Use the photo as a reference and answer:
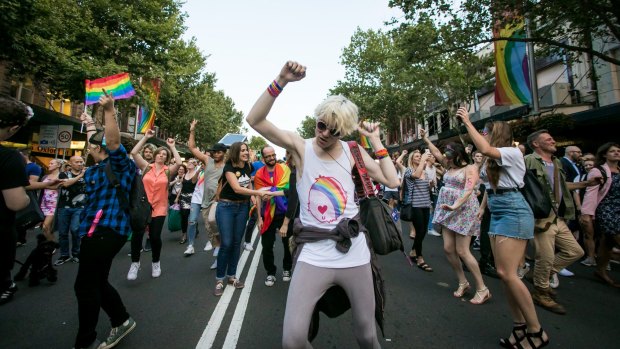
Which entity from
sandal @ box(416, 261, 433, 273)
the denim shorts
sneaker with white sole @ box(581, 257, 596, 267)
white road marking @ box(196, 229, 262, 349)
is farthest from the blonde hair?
sneaker with white sole @ box(581, 257, 596, 267)

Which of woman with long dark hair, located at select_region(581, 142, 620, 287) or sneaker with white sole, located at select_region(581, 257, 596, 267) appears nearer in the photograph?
woman with long dark hair, located at select_region(581, 142, 620, 287)

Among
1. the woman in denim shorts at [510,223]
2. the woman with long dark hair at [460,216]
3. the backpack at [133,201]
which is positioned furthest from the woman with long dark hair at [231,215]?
the woman in denim shorts at [510,223]

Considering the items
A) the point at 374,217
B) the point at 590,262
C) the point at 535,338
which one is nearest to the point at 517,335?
the point at 535,338

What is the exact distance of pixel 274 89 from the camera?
6.68 feet

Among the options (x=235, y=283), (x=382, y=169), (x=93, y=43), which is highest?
(x=93, y=43)

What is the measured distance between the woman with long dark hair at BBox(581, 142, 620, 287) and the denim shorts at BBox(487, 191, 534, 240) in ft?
9.03

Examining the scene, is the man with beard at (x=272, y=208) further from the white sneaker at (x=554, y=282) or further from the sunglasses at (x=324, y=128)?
the white sneaker at (x=554, y=282)

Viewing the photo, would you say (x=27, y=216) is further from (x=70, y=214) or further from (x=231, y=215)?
(x=70, y=214)

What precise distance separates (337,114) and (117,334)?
280 cm

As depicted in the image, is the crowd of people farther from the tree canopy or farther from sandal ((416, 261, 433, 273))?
the tree canopy

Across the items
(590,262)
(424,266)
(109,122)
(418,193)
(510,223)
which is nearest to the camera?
(109,122)

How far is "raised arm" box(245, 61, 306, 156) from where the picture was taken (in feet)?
6.63

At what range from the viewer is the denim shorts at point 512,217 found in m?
2.92

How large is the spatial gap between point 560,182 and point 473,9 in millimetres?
6544
